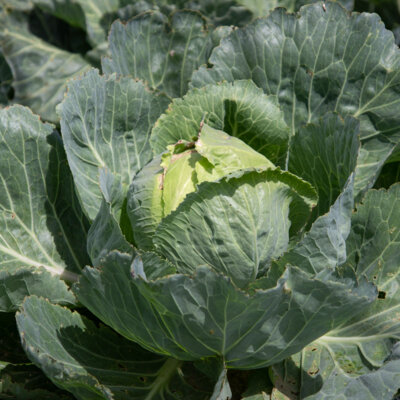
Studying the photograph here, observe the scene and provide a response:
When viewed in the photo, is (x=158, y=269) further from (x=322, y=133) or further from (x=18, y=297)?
(x=322, y=133)

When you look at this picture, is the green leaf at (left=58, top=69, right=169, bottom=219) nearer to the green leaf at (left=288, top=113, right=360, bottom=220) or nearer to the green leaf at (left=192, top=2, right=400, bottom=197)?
the green leaf at (left=192, top=2, right=400, bottom=197)

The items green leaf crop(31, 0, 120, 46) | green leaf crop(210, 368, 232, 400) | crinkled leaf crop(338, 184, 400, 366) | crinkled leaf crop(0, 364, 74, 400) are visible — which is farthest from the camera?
green leaf crop(31, 0, 120, 46)

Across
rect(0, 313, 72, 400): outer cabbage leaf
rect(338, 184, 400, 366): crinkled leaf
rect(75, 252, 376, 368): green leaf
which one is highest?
rect(75, 252, 376, 368): green leaf

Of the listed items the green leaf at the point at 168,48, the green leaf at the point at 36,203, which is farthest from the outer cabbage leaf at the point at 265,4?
the green leaf at the point at 36,203

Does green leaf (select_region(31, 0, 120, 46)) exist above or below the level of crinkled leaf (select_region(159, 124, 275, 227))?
below

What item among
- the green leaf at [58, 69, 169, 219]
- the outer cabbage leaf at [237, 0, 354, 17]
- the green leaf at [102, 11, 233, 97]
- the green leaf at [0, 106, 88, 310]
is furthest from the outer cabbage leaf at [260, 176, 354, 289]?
the outer cabbage leaf at [237, 0, 354, 17]

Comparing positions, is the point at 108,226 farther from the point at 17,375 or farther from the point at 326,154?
the point at 326,154

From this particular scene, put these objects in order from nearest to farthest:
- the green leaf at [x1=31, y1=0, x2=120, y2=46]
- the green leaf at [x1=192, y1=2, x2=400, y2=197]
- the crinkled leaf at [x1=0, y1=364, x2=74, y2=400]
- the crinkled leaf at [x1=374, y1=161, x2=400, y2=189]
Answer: the crinkled leaf at [x1=0, y1=364, x2=74, y2=400] < the green leaf at [x1=192, y1=2, x2=400, y2=197] < the crinkled leaf at [x1=374, y1=161, x2=400, y2=189] < the green leaf at [x1=31, y1=0, x2=120, y2=46]

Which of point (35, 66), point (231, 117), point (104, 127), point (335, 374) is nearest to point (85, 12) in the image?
point (35, 66)
